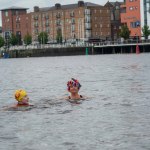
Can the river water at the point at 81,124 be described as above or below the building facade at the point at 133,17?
below

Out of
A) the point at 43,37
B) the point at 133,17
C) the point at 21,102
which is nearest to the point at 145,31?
the point at 133,17

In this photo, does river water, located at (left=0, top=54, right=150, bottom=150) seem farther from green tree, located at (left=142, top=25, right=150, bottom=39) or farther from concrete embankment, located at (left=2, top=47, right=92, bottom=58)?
concrete embankment, located at (left=2, top=47, right=92, bottom=58)

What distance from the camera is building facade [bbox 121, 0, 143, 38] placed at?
16562 cm

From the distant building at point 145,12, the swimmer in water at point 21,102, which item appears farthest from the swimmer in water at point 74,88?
the distant building at point 145,12

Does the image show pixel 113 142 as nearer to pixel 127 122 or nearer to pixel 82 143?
pixel 82 143

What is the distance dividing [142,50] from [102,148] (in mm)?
142459

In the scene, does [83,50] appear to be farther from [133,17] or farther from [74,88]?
[74,88]

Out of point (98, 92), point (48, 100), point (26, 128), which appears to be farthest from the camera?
point (98, 92)

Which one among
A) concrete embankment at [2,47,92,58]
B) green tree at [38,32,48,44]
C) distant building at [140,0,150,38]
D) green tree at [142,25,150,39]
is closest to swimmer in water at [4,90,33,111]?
green tree at [142,25,150,39]

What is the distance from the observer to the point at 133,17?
6585 inches

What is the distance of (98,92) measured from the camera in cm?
3659

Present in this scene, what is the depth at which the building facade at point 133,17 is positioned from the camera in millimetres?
165625

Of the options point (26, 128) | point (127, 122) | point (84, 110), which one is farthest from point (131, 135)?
point (84, 110)

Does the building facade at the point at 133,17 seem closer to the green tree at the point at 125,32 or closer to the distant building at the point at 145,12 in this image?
the distant building at the point at 145,12
